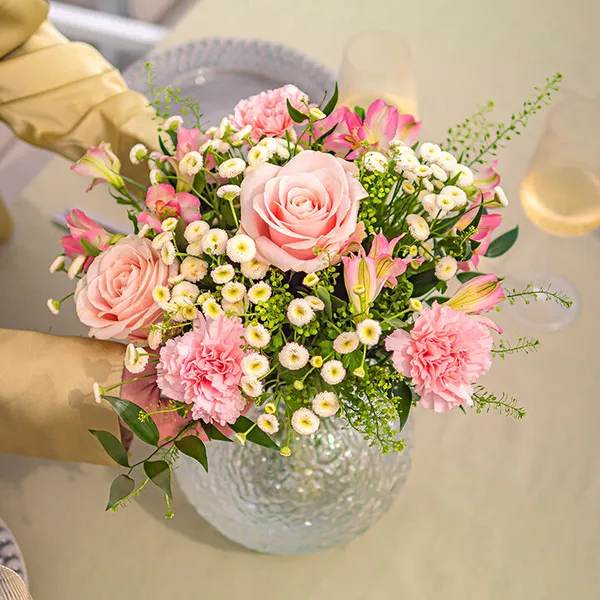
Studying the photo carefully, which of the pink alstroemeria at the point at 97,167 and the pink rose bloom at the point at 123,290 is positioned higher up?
Answer: the pink alstroemeria at the point at 97,167

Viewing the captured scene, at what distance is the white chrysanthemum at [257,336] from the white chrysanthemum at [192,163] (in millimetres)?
106

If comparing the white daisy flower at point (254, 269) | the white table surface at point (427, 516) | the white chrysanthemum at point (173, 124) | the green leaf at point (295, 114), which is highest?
the green leaf at point (295, 114)

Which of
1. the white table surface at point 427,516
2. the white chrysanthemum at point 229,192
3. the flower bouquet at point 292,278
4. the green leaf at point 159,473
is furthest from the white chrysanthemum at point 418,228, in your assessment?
the white table surface at point 427,516

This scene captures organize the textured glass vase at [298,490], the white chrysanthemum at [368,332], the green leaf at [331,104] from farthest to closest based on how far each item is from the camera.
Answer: the textured glass vase at [298,490] → the green leaf at [331,104] → the white chrysanthemum at [368,332]

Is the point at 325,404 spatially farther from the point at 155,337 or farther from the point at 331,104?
the point at 331,104

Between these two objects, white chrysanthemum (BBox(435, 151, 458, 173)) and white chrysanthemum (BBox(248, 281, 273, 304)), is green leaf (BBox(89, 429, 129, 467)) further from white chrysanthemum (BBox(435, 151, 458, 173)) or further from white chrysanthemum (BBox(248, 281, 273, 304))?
white chrysanthemum (BBox(435, 151, 458, 173))

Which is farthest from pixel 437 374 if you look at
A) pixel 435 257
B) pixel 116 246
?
pixel 116 246

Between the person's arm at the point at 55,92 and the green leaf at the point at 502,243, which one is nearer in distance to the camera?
the green leaf at the point at 502,243

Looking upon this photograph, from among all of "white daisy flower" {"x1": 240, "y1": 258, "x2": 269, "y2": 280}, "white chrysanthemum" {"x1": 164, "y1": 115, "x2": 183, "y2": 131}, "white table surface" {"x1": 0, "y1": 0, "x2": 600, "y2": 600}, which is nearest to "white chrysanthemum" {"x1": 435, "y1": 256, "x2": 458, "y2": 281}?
"white daisy flower" {"x1": 240, "y1": 258, "x2": 269, "y2": 280}

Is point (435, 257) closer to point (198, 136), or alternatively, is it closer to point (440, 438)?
point (198, 136)

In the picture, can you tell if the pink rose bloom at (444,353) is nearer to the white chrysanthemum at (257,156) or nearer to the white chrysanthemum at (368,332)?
the white chrysanthemum at (368,332)

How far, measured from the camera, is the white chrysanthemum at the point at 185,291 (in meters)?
0.40

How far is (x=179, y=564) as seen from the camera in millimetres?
629

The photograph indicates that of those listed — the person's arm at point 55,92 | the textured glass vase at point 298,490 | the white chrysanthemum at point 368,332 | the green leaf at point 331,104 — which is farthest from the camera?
the person's arm at point 55,92
